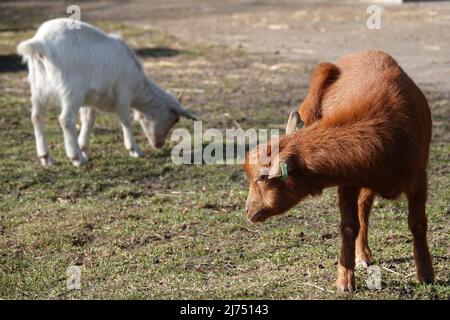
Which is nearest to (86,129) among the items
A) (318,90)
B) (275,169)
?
(318,90)

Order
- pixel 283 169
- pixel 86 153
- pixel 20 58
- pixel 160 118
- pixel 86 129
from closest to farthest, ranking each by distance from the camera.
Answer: pixel 283 169 < pixel 86 153 < pixel 86 129 < pixel 160 118 < pixel 20 58

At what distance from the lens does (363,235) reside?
5.84 metres

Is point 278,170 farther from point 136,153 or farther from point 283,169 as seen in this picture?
point 136,153

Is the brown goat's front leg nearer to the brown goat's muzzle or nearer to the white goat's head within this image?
the brown goat's muzzle

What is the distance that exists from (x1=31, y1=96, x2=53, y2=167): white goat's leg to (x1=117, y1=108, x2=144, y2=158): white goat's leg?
0.85 metres

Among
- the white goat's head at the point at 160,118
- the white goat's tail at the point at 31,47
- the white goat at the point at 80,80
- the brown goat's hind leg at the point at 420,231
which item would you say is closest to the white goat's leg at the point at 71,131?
the white goat at the point at 80,80

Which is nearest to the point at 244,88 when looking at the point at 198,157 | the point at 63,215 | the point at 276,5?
the point at 198,157

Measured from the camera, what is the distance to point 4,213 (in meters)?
7.38

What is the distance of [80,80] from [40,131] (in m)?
0.70

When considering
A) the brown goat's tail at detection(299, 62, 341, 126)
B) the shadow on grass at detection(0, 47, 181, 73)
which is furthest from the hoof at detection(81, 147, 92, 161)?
the shadow on grass at detection(0, 47, 181, 73)

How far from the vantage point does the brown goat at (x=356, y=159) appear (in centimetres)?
490

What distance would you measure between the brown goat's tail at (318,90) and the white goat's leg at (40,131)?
3.96 meters

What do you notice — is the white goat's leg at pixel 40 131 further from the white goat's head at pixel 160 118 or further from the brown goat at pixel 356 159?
the brown goat at pixel 356 159
